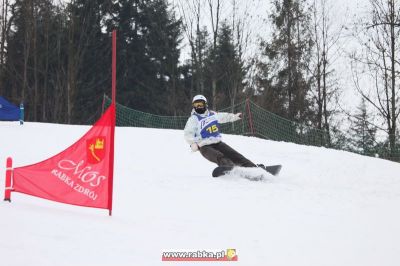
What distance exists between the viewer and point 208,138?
8820 mm

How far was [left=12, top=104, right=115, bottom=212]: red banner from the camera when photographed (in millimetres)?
5039

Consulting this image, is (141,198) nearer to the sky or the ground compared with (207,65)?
nearer to the ground

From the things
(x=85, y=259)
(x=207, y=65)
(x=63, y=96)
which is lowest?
(x=85, y=259)

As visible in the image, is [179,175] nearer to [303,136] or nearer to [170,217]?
[170,217]

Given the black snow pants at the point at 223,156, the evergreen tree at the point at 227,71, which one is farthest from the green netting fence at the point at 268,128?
the black snow pants at the point at 223,156

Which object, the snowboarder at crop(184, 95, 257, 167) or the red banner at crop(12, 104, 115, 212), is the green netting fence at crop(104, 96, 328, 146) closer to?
the snowboarder at crop(184, 95, 257, 167)

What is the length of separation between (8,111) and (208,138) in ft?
39.2

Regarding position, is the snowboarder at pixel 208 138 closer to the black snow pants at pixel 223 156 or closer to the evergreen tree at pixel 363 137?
the black snow pants at pixel 223 156

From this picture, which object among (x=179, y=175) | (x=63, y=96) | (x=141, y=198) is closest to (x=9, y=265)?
(x=141, y=198)

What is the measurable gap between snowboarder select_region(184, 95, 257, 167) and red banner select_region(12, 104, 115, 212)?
3587 mm

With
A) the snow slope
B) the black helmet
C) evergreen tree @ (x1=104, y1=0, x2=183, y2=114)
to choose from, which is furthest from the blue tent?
evergreen tree @ (x1=104, y1=0, x2=183, y2=114)

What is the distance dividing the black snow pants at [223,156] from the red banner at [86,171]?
378 cm

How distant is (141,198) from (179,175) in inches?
95.5

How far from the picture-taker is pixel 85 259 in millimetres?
3484
